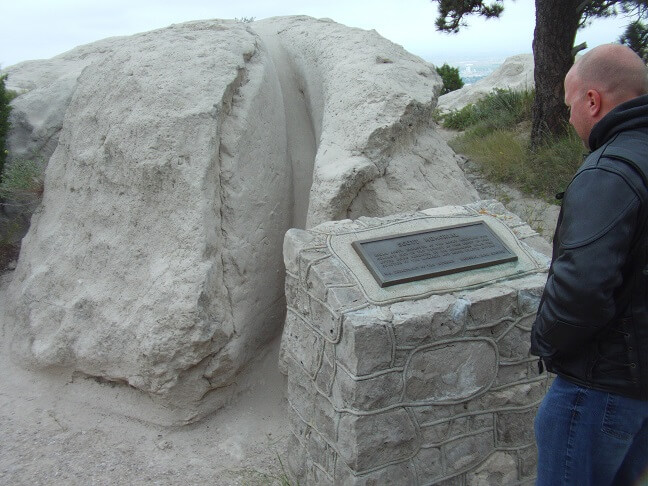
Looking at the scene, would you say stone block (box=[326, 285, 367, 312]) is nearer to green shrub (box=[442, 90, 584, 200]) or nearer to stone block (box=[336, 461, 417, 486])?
stone block (box=[336, 461, 417, 486])

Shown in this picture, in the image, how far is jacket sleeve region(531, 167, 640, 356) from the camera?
164cm

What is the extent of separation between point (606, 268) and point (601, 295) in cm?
8

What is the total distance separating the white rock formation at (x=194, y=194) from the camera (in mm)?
3395

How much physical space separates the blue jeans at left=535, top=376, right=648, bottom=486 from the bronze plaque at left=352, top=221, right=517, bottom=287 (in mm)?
932

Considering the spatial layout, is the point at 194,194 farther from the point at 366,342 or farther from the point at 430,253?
the point at 366,342

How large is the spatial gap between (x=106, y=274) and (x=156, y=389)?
2.66 feet

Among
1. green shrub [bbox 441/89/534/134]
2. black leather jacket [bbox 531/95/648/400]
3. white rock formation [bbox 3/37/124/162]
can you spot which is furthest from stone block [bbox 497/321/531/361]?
green shrub [bbox 441/89/534/134]

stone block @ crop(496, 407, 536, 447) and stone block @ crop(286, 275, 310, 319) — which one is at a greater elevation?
stone block @ crop(286, 275, 310, 319)

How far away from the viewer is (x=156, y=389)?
3.33 meters

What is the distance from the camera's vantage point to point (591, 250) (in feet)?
5.40

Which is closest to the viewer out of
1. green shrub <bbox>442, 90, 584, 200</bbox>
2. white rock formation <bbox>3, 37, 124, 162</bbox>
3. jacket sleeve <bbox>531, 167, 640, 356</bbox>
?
jacket sleeve <bbox>531, 167, 640, 356</bbox>

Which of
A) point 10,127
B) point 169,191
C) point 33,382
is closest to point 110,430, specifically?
point 33,382

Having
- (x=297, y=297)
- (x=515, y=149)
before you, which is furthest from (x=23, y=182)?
(x=515, y=149)

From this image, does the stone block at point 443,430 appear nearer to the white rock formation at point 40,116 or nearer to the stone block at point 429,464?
the stone block at point 429,464
